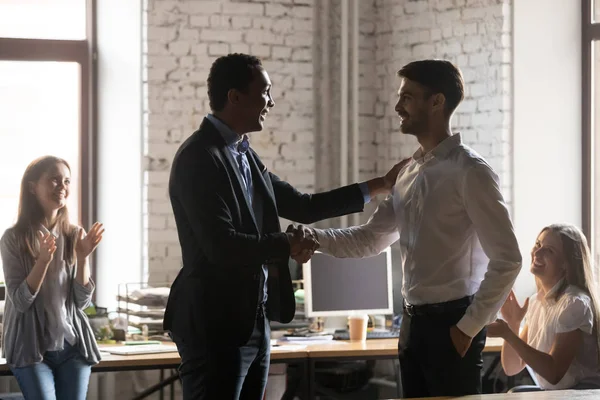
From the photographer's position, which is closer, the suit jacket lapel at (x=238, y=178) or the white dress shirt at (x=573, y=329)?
the suit jacket lapel at (x=238, y=178)

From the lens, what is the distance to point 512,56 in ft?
17.3

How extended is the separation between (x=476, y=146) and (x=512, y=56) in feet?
1.66

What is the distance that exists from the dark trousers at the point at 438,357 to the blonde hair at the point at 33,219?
167 cm

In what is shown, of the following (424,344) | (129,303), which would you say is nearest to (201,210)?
(424,344)

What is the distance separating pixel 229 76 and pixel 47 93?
285 cm

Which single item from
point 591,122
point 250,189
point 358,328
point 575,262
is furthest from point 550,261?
point 591,122

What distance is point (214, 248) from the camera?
285 cm

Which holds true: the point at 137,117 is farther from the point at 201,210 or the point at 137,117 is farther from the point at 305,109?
the point at 201,210

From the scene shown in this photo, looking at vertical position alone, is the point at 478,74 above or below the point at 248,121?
above

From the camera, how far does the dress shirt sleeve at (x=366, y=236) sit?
10.9ft

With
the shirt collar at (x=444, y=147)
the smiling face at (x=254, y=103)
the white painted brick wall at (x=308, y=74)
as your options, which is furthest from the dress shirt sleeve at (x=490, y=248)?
the white painted brick wall at (x=308, y=74)

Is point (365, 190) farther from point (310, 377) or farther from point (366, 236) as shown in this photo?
point (310, 377)

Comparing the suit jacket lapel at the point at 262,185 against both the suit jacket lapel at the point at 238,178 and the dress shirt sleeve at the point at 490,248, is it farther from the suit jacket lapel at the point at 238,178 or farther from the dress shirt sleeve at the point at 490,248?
the dress shirt sleeve at the point at 490,248

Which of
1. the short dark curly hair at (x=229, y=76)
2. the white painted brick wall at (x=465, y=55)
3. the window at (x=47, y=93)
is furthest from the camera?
the window at (x=47, y=93)
